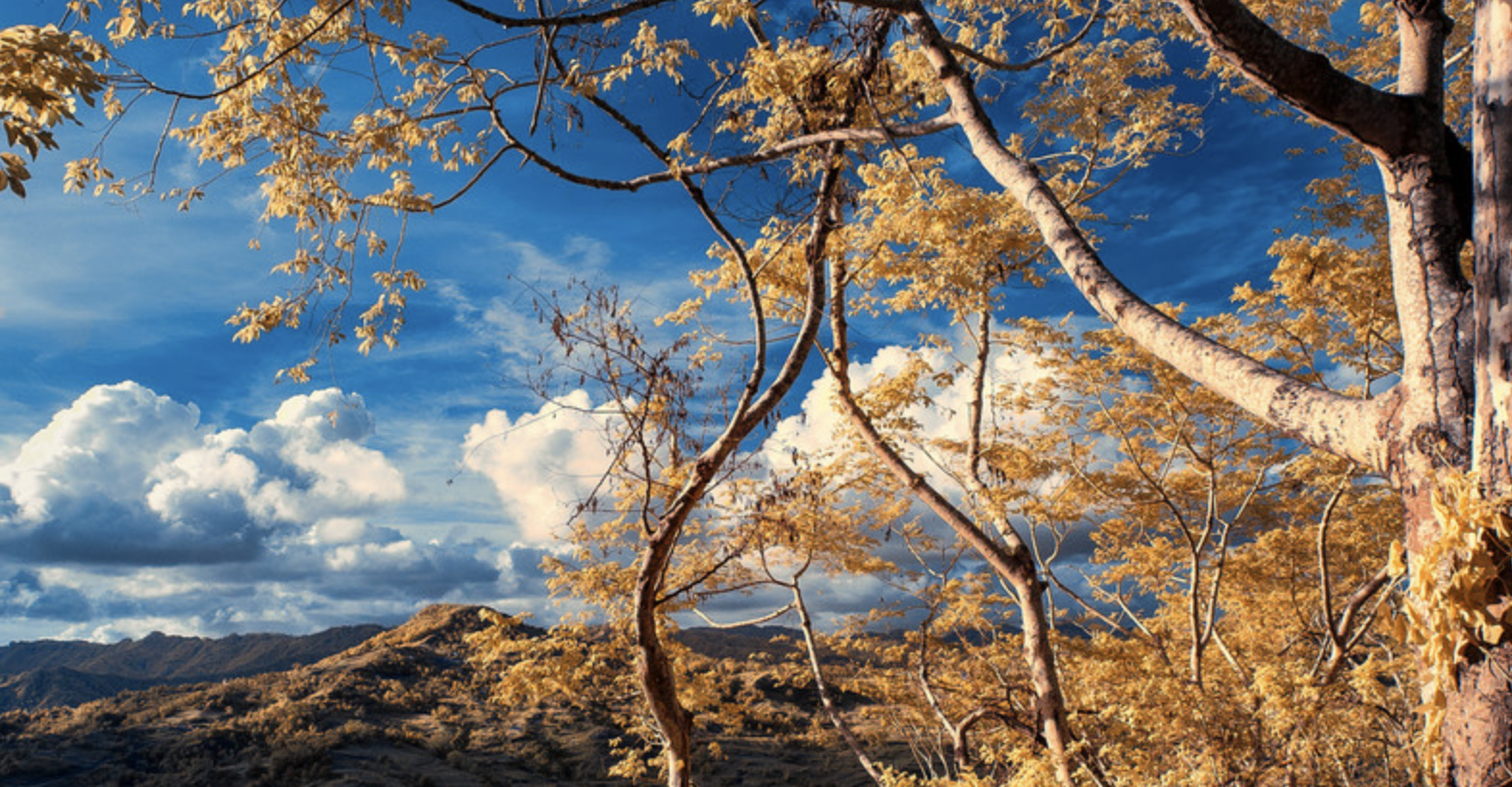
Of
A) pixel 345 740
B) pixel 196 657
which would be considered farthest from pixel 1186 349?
pixel 196 657

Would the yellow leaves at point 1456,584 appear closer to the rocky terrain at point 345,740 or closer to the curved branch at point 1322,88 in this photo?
the curved branch at point 1322,88

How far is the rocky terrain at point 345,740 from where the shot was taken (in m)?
19.0

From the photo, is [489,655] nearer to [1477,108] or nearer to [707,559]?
[707,559]

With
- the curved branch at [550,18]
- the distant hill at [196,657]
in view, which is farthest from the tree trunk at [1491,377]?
the distant hill at [196,657]

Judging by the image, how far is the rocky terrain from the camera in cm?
1900

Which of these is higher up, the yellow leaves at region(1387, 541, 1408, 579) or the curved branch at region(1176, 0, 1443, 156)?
the curved branch at region(1176, 0, 1443, 156)

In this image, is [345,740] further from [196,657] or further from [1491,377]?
[196,657]

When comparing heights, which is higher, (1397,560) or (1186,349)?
(1186,349)

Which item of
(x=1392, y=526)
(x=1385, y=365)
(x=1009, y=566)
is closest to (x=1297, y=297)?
(x=1385, y=365)

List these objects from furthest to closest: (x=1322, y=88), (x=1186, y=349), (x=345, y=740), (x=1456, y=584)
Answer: (x=345, y=740)
(x=1186, y=349)
(x=1322, y=88)
(x=1456, y=584)

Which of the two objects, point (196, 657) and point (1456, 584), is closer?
point (1456, 584)

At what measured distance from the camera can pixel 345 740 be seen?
69.9 ft

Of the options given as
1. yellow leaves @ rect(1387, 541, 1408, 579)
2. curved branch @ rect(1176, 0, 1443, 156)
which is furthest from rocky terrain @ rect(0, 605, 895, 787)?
curved branch @ rect(1176, 0, 1443, 156)

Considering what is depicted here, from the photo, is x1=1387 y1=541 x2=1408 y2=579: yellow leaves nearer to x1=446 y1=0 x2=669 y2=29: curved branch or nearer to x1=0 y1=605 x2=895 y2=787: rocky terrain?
x1=446 y1=0 x2=669 y2=29: curved branch
